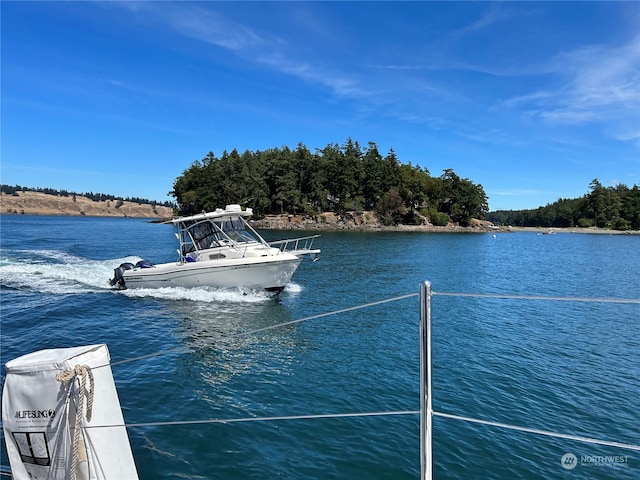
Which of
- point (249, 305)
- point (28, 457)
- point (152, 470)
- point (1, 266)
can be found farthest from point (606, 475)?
point (1, 266)

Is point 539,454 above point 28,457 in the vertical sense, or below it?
below

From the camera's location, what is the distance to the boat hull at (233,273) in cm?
1802

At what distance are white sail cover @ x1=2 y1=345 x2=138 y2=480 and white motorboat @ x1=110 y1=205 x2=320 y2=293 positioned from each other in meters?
14.0

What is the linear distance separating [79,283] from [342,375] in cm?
1850

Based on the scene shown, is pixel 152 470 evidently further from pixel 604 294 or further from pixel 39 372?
pixel 604 294

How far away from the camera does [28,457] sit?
12.3 feet

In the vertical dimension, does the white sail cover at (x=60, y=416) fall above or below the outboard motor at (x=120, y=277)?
above

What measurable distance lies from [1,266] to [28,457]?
28475 millimetres

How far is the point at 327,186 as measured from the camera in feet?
333

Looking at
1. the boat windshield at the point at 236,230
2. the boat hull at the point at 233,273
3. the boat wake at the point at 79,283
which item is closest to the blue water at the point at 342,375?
the boat wake at the point at 79,283

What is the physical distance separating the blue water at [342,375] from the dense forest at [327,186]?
74.9m

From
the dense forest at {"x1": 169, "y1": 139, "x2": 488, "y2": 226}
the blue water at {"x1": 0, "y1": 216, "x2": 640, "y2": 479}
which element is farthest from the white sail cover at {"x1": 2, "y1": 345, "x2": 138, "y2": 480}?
the dense forest at {"x1": 169, "y1": 139, "x2": 488, "y2": 226}

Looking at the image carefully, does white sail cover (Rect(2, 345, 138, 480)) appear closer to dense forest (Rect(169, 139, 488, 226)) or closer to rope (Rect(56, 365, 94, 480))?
rope (Rect(56, 365, 94, 480))

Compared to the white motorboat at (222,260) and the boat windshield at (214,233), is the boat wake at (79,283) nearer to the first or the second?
the white motorboat at (222,260)
